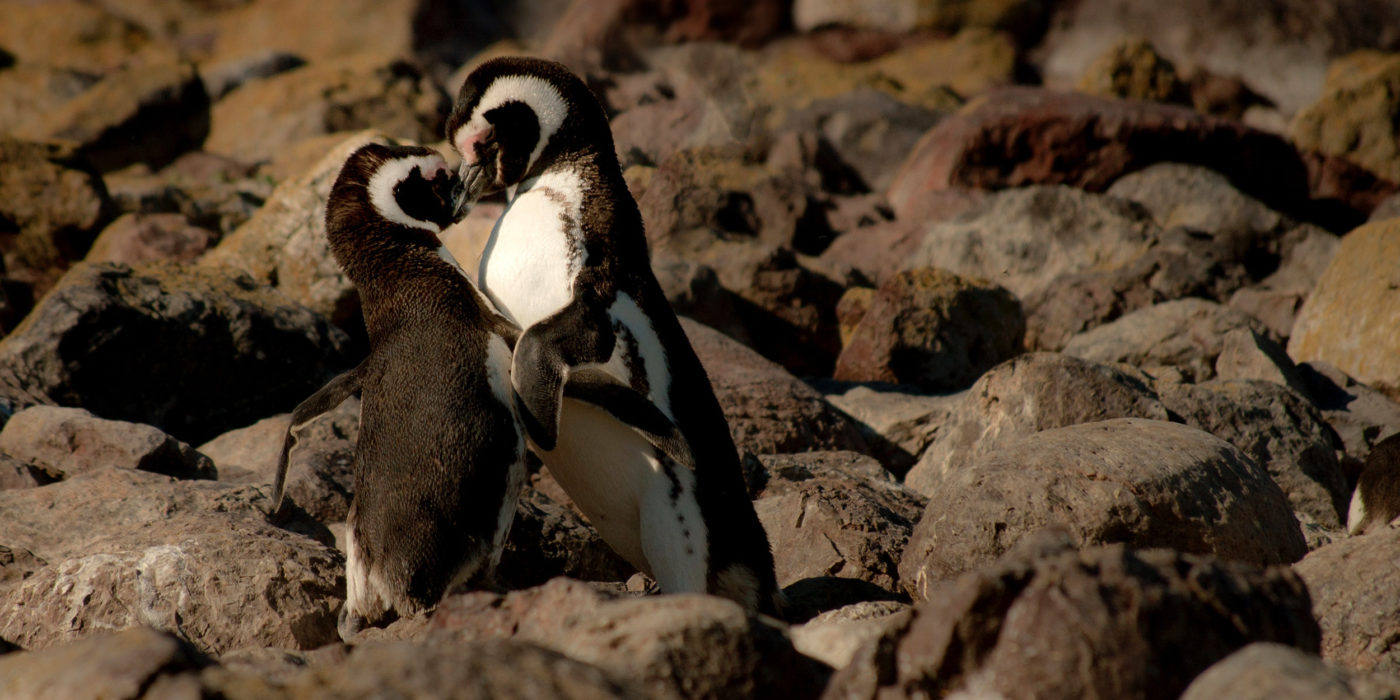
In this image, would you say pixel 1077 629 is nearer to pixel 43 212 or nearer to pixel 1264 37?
pixel 43 212

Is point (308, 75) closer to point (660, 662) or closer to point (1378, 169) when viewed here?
point (1378, 169)

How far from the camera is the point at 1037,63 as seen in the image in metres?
17.5

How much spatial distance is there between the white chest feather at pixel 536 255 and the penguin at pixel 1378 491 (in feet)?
9.77

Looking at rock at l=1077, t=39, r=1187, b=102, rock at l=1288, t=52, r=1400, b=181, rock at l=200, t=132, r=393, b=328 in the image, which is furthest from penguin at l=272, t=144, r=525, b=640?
rock at l=1077, t=39, r=1187, b=102

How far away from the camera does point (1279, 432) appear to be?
18.0 ft

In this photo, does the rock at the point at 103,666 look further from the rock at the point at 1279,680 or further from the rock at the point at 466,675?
the rock at the point at 1279,680

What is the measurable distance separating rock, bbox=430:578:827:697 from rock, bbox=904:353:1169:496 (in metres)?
2.62

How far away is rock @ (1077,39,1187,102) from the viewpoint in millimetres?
12523

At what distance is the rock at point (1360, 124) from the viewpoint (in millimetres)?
10641

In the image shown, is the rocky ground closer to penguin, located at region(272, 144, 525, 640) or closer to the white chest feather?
penguin, located at region(272, 144, 525, 640)

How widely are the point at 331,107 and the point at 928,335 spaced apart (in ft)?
27.7

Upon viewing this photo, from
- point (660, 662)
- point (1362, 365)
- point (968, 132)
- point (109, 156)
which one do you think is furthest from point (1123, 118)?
point (109, 156)

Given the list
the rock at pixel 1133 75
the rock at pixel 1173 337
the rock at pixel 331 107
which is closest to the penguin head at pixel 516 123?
the rock at pixel 1173 337

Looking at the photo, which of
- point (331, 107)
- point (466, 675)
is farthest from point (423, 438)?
point (331, 107)
